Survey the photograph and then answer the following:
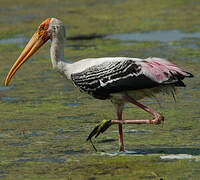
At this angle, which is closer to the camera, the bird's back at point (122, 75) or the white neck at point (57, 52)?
the bird's back at point (122, 75)

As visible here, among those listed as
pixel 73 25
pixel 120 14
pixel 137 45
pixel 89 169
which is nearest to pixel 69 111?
pixel 89 169

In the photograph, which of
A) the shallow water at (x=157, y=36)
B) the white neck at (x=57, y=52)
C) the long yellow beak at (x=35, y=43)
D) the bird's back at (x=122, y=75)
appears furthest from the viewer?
the shallow water at (x=157, y=36)

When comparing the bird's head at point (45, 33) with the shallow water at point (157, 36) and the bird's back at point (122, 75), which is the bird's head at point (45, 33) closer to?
the bird's back at point (122, 75)

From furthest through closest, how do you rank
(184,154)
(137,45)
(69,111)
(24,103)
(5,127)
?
(137,45), (24,103), (69,111), (5,127), (184,154)

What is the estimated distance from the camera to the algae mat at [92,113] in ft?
24.3

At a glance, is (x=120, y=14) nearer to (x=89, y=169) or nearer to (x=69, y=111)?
(x=69, y=111)

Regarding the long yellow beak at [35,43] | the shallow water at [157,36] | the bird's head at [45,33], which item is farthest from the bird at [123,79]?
the shallow water at [157,36]

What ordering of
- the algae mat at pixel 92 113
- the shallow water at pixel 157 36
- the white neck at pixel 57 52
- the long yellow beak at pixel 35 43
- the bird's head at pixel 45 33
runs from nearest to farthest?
1. the algae mat at pixel 92 113
2. the white neck at pixel 57 52
3. the bird's head at pixel 45 33
4. the long yellow beak at pixel 35 43
5. the shallow water at pixel 157 36

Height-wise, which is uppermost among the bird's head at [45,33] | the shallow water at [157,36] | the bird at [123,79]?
the bird's head at [45,33]

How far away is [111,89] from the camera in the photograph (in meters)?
7.86

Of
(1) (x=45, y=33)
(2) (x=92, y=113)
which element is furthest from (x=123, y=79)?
(2) (x=92, y=113)

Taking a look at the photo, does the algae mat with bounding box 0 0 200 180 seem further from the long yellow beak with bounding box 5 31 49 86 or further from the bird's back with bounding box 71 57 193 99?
the long yellow beak with bounding box 5 31 49 86

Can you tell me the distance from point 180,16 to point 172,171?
13.0 m

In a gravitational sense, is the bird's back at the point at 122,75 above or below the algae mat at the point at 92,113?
above
